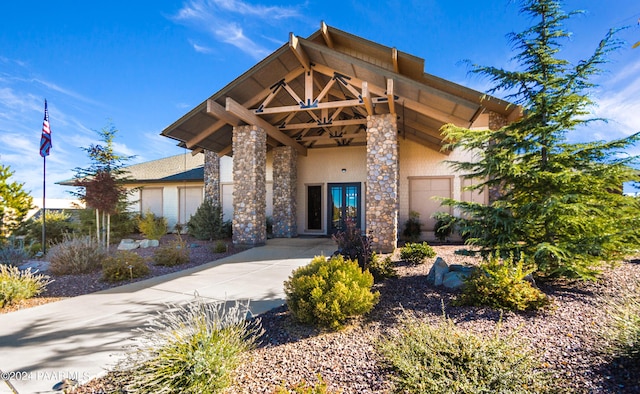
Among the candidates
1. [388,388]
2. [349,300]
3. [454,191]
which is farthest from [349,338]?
[454,191]

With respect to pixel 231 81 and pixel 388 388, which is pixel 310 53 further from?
pixel 388 388

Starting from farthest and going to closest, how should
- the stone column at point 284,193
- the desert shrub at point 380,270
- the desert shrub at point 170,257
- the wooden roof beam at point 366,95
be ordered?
the stone column at point 284,193
the wooden roof beam at point 366,95
the desert shrub at point 170,257
the desert shrub at point 380,270

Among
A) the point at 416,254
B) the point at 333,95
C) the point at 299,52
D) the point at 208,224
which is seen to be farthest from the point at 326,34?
the point at 208,224

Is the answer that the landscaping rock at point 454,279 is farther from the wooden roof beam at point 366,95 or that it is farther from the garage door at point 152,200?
the garage door at point 152,200

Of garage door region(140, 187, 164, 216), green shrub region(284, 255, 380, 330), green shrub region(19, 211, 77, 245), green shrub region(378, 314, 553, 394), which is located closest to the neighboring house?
garage door region(140, 187, 164, 216)

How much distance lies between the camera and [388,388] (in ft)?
7.90

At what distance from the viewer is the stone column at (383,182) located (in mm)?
9297

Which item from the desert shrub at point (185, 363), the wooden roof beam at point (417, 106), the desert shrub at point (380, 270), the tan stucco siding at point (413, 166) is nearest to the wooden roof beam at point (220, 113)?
the wooden roof beam at point (417, 106)

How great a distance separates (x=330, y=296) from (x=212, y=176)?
1239cm

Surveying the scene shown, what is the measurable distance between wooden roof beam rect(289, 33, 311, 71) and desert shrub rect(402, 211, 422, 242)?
7181mm

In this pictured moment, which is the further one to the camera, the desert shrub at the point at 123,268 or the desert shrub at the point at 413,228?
the desert shrub at the point at 413,228

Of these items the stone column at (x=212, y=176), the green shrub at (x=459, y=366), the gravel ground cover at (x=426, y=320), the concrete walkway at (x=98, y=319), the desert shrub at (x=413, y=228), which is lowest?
the concrete walkway at (x=98, y=319)

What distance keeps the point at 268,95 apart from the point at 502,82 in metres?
7.26

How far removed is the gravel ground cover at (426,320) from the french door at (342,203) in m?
8.68
